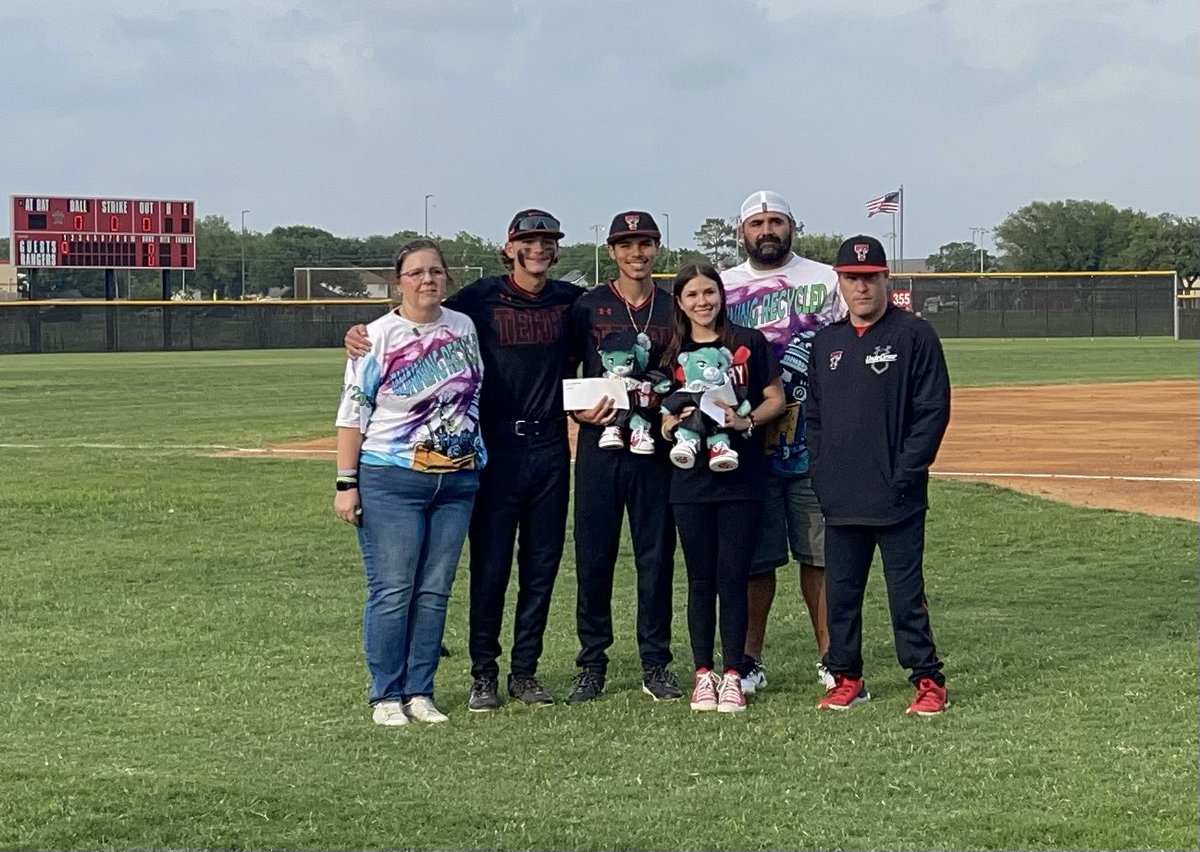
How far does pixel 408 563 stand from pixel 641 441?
961 millimetres

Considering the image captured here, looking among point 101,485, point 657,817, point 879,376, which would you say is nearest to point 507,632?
point 879,376

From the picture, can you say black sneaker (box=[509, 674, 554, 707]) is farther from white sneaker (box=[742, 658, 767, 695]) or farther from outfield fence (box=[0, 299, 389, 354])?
outfield fence (box=[0, 299, 389, 354])

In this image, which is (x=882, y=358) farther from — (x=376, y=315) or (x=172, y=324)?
(x=172, y=324)

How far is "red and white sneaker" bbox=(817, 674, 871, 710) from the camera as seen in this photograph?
6.27 meters

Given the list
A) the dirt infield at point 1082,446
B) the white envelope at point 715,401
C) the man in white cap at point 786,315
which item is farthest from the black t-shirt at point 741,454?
the dirt infield at point 1082,446

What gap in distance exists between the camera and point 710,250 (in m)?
74.6

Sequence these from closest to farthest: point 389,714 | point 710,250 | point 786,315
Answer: point 389,714, point 786,315, point 710,250

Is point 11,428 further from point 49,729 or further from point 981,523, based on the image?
point 49,729

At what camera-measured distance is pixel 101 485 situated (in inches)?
551

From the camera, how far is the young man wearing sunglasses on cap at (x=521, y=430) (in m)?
6.28

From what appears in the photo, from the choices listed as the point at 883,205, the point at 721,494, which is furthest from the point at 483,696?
the point at 883,205

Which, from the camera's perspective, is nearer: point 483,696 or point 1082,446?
point 483,696

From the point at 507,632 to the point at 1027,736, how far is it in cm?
301

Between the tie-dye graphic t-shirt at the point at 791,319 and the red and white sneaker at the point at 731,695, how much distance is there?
2.81ft
